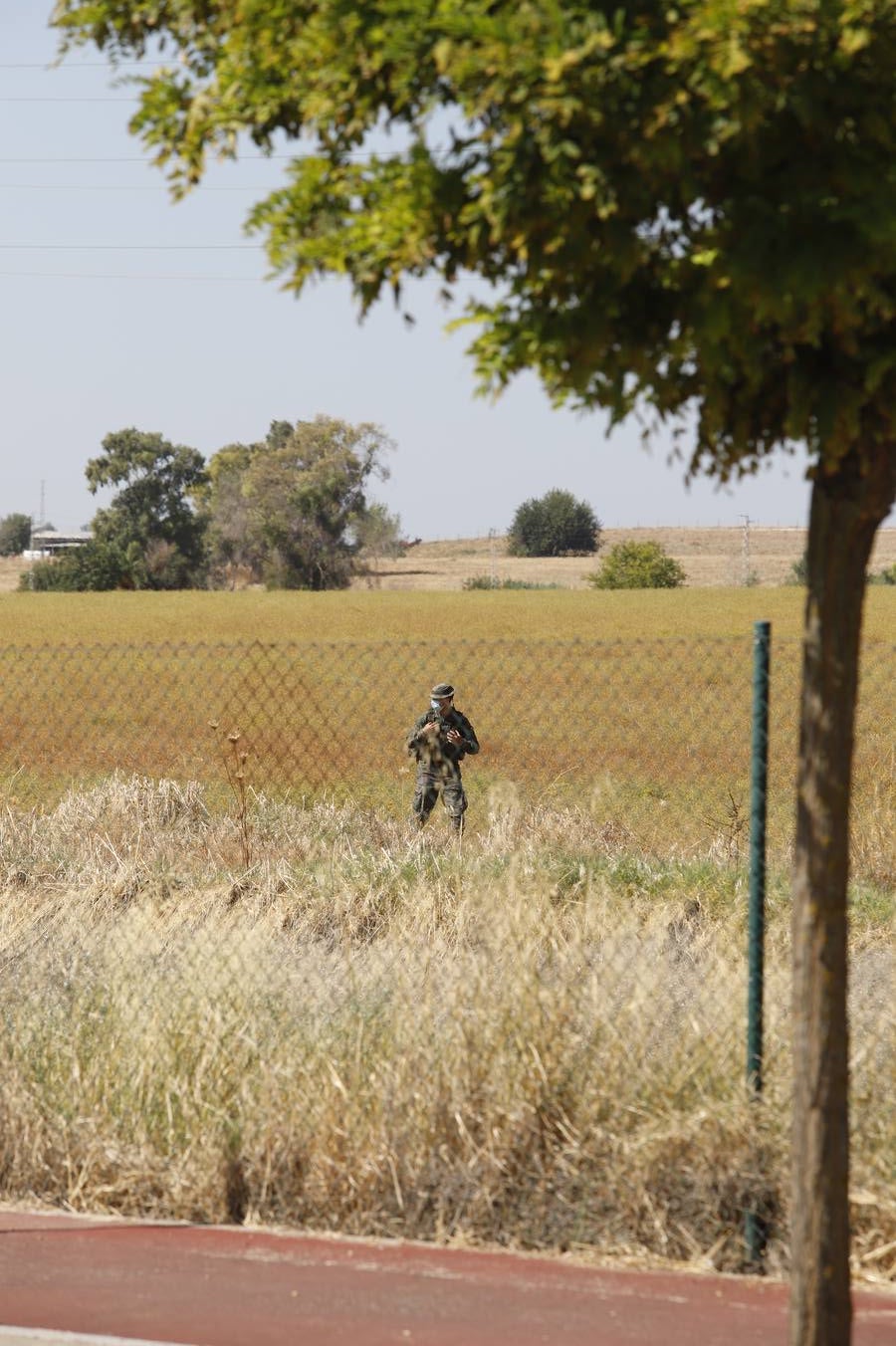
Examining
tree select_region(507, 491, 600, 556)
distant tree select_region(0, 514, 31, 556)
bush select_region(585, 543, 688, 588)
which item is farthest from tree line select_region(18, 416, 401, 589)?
distant tree select_region(0, 514, 31, 556)

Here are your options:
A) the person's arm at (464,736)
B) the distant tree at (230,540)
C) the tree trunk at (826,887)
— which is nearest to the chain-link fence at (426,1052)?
the tree trunk at (826,887)

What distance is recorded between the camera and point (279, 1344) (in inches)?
189

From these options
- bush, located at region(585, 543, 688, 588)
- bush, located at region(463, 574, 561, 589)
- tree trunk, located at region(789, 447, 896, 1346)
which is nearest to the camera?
tree trunk, located at region(789, 447, 896, 1346)

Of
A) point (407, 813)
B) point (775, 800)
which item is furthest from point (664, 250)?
point (775, 800)

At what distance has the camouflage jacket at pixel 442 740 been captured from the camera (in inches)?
475

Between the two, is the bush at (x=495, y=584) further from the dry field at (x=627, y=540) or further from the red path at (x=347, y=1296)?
the red path at (x=347, y=1296)

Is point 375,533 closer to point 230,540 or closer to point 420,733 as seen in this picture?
point 230,540

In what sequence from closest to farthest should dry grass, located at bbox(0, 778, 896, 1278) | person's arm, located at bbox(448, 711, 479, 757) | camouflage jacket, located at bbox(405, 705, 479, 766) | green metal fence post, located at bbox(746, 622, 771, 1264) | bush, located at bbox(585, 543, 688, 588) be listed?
dry grass, located at bbox(0, 778, 896, 1278) < green metal fence post, located at bbox(746, 622, 771, 1264) < camouflage jacket, located at bbox(405, 705, 479, 766) < person's arm, located at bbox(448, 711, 479, 757) < bush, located at bbox(585, 543, 688, 588)

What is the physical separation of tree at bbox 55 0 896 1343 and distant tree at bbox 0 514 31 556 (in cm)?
16997

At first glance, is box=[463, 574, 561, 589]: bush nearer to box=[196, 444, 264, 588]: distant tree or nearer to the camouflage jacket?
box=[196, 444, 264, 588]: distant tree

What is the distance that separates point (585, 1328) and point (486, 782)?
485 inches

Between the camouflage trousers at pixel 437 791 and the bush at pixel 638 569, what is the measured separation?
81076mm

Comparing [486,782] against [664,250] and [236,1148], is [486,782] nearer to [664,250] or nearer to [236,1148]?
[236,1148]

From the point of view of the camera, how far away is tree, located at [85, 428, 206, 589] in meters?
103
